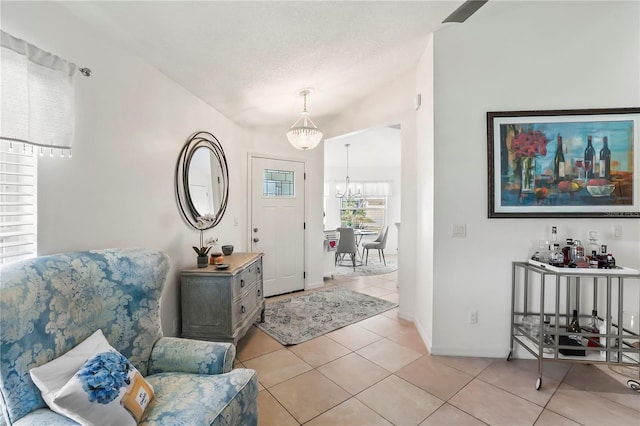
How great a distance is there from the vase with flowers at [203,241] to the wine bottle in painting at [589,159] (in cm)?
327

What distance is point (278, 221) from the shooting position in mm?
4277

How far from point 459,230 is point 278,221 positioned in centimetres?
252

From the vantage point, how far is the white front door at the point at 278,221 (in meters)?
4.11

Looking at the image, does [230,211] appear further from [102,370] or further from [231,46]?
[102,370]

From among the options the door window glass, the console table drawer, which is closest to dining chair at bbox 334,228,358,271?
the door window glass

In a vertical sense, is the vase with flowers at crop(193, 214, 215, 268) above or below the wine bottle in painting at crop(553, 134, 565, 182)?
below

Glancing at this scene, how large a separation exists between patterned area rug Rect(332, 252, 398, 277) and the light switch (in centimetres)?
324

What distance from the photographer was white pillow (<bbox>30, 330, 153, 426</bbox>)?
41.9 inches

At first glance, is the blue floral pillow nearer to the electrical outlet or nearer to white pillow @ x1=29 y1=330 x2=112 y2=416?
white pillow @ x1=29 y1=330 x2=112 y2=416

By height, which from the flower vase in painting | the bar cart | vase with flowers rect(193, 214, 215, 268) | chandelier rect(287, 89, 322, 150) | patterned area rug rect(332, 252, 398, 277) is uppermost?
chandelier rect(287, 89, 322, 150)

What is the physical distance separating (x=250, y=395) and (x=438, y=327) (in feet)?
5.87

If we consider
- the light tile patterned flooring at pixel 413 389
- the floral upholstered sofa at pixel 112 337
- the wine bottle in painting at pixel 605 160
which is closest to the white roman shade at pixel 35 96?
the floral upholstered sofa at pixel 112 337

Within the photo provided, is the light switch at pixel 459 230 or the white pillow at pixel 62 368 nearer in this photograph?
the white pillow at pixel 62 368

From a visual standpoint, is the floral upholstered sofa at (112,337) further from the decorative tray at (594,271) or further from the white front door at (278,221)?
the white front door at (278,221)
